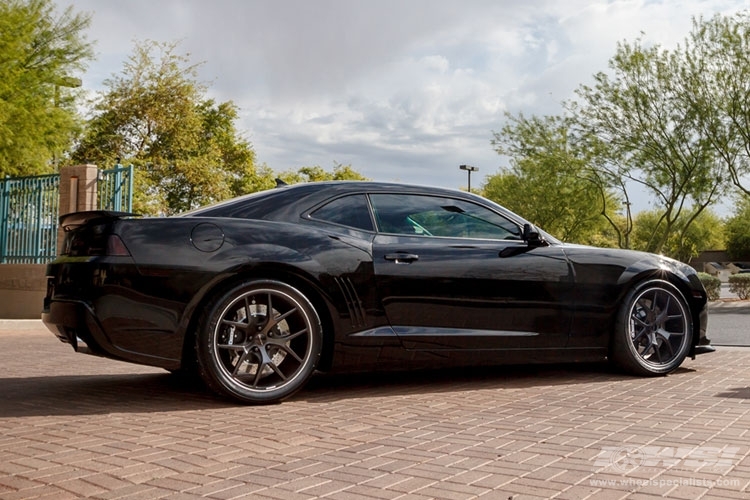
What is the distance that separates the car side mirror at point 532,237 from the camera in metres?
6.00

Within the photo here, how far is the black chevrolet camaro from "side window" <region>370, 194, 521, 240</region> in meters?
0.01

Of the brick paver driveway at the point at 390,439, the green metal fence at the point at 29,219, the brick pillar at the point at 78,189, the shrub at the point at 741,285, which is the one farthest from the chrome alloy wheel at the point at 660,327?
the shrub at the point at 741,285

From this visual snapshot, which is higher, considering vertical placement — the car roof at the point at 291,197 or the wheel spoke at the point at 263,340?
the car roof at the point at 291,197

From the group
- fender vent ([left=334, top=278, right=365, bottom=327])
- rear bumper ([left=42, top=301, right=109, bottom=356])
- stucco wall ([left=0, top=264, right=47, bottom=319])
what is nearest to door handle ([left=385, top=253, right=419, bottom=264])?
fender vent ([left=334, top=278, right=365, bottom=327])

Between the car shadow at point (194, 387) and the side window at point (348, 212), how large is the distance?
3.79ft

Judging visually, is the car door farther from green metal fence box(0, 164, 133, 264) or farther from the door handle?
green metal fence box(0, 164, 133, 264)

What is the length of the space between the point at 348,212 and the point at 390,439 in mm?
1924

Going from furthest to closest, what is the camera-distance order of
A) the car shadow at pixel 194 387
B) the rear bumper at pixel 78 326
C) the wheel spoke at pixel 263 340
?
the car shadow at pixel 194 387 < the wheel spoke at pixel 263 340 < the rear bumper at pixel 78 326

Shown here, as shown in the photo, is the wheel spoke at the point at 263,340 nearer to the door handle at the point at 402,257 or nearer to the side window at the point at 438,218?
the door handle at the point at 402,257


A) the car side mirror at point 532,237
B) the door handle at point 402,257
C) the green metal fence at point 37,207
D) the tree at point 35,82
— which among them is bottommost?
the door handle at point 402,257

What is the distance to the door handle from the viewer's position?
549 centimetres

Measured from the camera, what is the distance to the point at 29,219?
17.1m

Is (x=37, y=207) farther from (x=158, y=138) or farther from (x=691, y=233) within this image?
(x=691, y=233)

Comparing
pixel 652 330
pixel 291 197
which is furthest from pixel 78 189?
pixel 652 330
